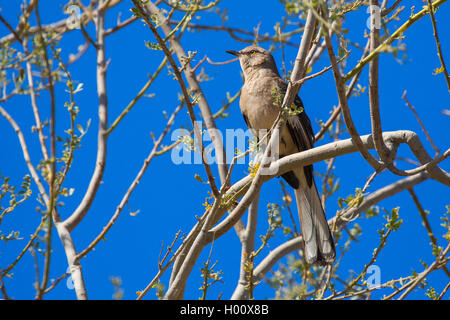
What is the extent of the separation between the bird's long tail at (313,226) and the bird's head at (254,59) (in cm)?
129

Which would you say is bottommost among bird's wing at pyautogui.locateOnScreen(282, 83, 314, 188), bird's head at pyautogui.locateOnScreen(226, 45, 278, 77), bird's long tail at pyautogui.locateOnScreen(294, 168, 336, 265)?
bird's long tail at pyautogui.locateOnScreen(294, 168, 336, 265)

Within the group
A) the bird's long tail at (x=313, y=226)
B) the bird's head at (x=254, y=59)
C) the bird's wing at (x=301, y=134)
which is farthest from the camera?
the bird's head at (x=254, y=59)

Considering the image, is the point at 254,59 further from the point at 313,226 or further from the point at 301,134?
the point at 313,226

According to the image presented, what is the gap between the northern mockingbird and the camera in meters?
4.42

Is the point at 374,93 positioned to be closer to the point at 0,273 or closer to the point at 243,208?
the point at 243,208

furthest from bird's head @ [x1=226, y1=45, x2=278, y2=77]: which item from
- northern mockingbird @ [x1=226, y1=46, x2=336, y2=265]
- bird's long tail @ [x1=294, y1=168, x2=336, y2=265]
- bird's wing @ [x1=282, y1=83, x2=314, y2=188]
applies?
bird's long tail @ [x1=294, y1=168, x2=336, y2=265]

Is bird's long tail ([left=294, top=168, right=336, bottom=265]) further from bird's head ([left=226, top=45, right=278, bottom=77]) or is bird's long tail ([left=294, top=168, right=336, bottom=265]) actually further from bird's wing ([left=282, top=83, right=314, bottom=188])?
bird's head ([left=226, top=45, right=278, bottom=77])

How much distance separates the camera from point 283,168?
334cm

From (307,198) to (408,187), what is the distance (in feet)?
3.73

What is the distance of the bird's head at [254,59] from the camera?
18.2 feet

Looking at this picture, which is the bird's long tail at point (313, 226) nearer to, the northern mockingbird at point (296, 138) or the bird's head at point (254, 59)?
the northern mockingbird at point (296, 138)

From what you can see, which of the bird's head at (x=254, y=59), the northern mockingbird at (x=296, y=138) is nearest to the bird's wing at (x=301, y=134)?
the northern mockingbird at (x=296, y=138)

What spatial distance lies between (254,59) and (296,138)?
124 cm
